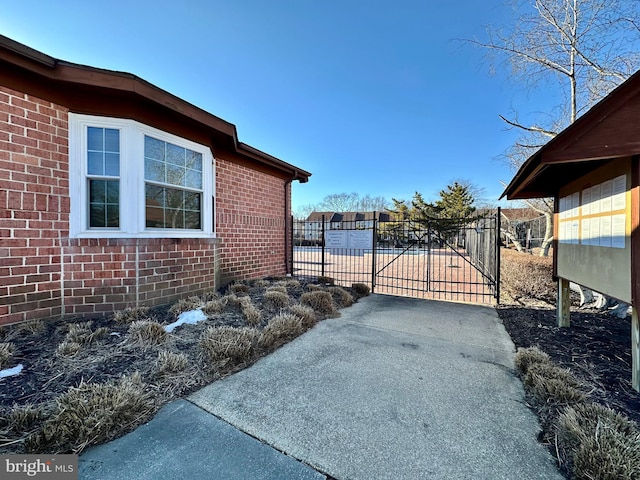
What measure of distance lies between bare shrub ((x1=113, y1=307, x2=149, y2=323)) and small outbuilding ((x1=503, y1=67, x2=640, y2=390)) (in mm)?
5460

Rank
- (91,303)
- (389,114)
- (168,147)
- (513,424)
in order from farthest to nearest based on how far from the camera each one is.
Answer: (389,114) < (168,147) < (91,303) < (513,424)

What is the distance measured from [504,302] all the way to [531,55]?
232 inches

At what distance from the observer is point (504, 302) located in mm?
6582

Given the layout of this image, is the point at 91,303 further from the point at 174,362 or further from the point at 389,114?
the point at 389,114

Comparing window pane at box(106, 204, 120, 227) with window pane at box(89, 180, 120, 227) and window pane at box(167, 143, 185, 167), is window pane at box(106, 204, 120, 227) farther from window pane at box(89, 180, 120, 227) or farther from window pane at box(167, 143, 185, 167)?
window pane at box(167, 143, 185, 167)

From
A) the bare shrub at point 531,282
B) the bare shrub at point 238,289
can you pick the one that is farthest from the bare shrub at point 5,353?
the bare shrub at point 531,282

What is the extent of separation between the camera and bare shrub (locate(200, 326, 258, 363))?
3.13m

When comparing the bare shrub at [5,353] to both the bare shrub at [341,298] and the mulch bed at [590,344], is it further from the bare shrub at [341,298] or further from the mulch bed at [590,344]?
the mulch bed at [590,344]

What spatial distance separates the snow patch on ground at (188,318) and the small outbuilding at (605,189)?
186 inches

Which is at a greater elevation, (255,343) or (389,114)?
(389,114)

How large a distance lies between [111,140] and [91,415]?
12.7 ft

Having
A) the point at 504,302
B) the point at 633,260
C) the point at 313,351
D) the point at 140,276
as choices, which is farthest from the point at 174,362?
the point at 504,302

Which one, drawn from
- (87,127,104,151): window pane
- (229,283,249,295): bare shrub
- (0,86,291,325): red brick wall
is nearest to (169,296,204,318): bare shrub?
(0,86,291,325): red brick wall

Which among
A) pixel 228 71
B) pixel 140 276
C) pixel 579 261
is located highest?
pixel 228 71
